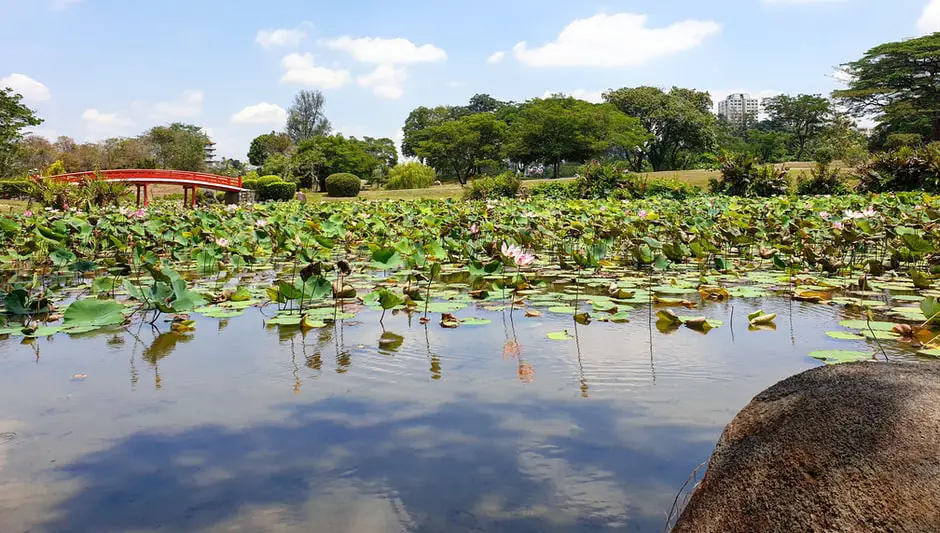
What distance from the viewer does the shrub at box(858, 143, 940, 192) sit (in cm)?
1277

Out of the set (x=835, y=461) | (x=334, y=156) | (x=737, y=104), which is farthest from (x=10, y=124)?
(x=737, y=104)

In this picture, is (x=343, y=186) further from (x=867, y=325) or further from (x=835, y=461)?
(x=835, y=461)

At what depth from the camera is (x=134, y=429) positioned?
1646 millimetres

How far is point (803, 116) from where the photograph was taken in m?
45.0

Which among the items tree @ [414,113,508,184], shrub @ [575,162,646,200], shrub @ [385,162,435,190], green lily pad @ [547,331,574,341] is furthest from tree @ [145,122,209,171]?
green lily pad @ [547,331,574,341]

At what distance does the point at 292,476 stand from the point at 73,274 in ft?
14.3

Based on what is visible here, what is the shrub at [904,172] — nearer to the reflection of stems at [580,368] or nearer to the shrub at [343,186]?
the reflection of stems at [580,368]

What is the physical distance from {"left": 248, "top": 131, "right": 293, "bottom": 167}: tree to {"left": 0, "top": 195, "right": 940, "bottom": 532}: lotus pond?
49.9 metres

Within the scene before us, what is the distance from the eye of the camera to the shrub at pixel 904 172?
12773 millimetres

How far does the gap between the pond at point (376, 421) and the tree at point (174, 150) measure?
1944 inches

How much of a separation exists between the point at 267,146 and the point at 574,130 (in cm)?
2865

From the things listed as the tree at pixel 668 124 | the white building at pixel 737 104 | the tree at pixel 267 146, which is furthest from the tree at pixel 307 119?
the white building at pixel 737 104

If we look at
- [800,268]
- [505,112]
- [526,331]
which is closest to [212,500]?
[526,331]

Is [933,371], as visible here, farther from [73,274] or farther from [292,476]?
[73,274]
